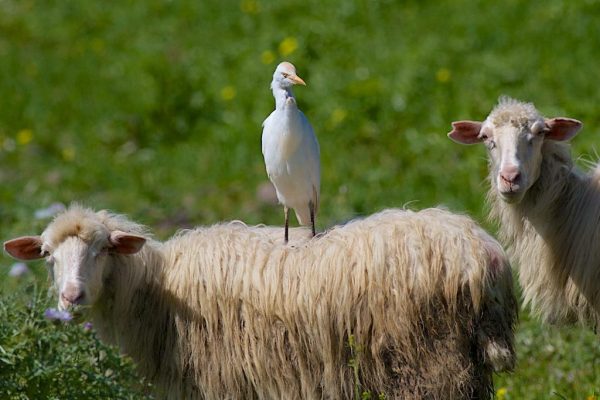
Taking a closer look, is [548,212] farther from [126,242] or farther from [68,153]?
[68,153]

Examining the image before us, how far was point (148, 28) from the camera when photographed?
1466 centimetres

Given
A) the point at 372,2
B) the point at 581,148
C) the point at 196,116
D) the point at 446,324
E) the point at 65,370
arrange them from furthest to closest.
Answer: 1. the point at 372,2
2. the point at 196,116
3. the point at 581,148
4. the point at 446,324
5. the point at 65,370

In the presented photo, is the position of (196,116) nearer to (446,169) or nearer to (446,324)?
(446,169)

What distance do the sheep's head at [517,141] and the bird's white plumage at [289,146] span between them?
86 centimetres

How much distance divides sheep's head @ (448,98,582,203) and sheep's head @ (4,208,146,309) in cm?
170

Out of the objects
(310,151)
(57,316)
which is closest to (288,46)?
(310,151)

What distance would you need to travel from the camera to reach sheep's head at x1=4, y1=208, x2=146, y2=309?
5176mm

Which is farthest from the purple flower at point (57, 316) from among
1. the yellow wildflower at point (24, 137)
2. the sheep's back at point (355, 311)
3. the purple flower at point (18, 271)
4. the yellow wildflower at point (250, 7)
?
the yellow wildflower at point (250, 7)

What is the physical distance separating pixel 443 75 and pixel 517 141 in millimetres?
5623

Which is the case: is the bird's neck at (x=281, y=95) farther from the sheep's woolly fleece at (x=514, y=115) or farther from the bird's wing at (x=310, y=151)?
the sheep's woolly fleece at (x=514, y=115)

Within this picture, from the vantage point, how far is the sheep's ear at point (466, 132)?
233 inches

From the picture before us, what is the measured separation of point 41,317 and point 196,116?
7.60 meters

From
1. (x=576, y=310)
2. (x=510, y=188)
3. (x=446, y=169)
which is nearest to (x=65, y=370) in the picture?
(x=510, y=188)

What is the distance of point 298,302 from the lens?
5.25m
